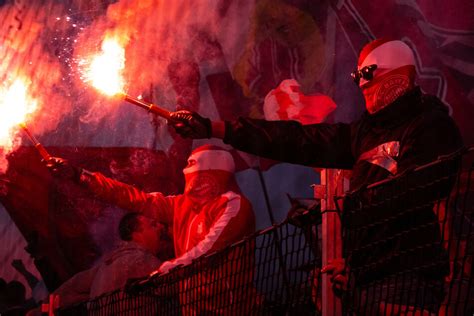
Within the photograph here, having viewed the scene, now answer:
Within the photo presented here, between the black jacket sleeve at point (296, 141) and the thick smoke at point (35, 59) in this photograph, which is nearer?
the black jacket sleeve at point (296, 141)

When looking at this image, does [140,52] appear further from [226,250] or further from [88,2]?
[226,250]

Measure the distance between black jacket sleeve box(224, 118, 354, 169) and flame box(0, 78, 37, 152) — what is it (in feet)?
12.2

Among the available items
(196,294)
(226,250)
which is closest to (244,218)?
(196,294)

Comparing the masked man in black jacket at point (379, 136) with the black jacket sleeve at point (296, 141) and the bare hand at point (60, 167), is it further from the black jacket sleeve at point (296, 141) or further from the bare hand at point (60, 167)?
the bare hand at point (60, 167)

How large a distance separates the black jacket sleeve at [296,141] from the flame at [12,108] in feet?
12.2

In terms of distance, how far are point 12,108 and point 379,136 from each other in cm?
524

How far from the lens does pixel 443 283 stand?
161 inches

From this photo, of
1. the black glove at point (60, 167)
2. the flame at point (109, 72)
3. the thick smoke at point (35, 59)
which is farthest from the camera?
the thick smoke at point (35, 59)

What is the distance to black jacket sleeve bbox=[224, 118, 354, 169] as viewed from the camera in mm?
5293

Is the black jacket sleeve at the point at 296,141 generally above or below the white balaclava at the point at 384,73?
below

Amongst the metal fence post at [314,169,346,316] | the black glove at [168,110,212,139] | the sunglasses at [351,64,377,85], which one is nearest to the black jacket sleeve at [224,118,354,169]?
the black glove at [168,110,212,139]

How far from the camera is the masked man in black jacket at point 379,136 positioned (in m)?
4.36

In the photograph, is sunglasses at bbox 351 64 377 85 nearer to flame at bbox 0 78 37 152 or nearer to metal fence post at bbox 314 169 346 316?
metal fence post at bbox 314 169 346 316

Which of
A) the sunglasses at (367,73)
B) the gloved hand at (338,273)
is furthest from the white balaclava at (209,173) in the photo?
the gloved hand at (338,273)
